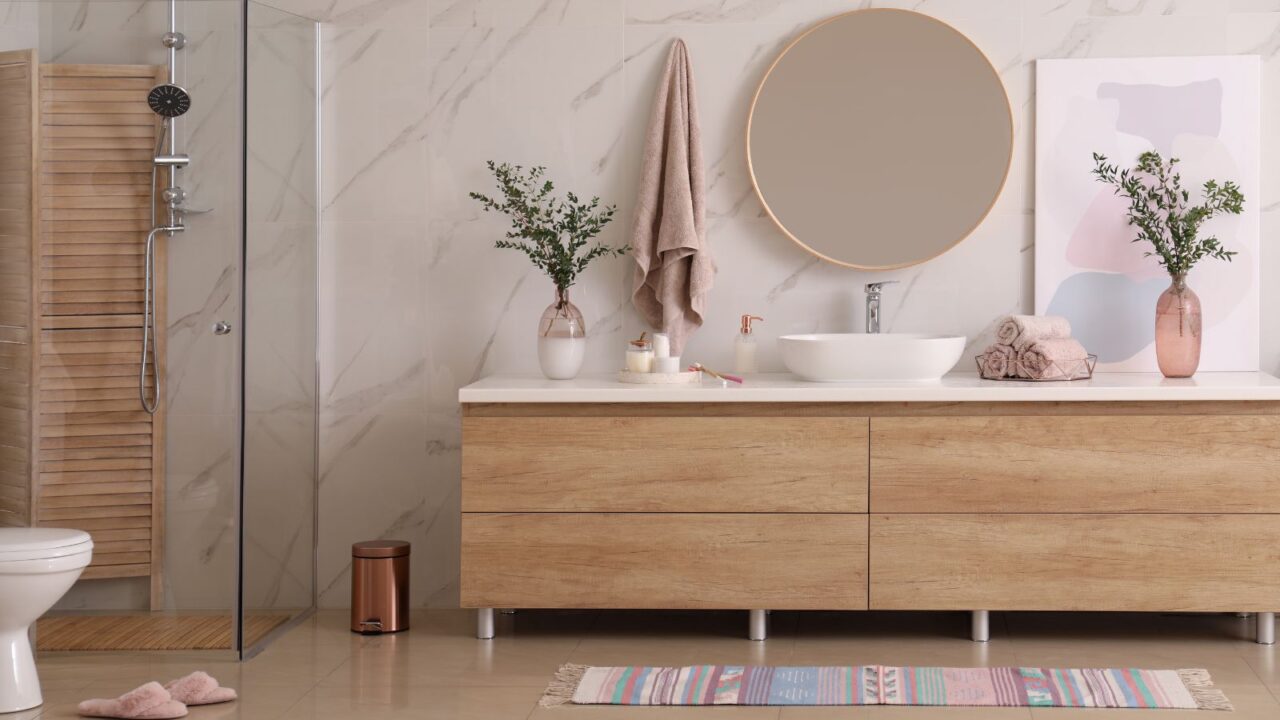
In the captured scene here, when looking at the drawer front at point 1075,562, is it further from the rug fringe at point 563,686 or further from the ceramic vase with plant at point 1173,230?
the rug fringe at point 563,686

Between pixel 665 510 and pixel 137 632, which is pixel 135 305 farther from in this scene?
→ pixel 665 510

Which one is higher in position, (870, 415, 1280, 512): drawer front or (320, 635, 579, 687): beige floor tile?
(870, 415, 1280, 512): drawer front

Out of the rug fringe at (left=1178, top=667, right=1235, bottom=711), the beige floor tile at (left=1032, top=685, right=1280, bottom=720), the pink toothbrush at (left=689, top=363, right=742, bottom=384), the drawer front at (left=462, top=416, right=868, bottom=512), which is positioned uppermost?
the pink toothbrush at (left=689, top=363, right=742, bottom=384)

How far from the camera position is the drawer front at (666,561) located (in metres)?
3.27

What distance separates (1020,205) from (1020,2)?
576 millimetres

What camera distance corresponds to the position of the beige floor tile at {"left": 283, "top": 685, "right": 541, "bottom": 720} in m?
2.82

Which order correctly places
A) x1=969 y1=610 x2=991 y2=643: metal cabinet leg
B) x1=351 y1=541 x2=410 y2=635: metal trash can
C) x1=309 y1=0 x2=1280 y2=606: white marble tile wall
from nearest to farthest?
x1=969 y1=610 x2=991 y2=643: metal cabinet leg, x1=351 y1=541 x2=410 y2=635: metal trash can, x1=309 y1=0 x2=1280 y2=606: white marble tile wall

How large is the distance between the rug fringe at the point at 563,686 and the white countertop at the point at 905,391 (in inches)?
26.3

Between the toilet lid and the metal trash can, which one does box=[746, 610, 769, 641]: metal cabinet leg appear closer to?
the metal trash can

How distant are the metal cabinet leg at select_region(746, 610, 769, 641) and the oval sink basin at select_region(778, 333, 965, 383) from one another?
24.9 inches

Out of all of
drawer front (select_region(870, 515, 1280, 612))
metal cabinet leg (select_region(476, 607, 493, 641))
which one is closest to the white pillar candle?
drawer front (select_region(870, 515, 1280, 612))

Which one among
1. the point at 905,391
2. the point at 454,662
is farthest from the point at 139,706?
the point at 905,391

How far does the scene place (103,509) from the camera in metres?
3.17

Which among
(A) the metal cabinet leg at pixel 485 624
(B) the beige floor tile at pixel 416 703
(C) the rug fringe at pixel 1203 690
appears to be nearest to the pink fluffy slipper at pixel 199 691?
(B) the beige floor tile at pixel 416 703
